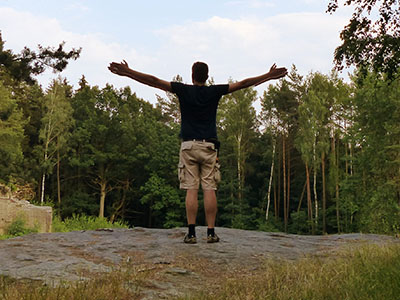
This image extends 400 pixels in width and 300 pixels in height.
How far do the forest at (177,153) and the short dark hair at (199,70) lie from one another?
2781 centimetres

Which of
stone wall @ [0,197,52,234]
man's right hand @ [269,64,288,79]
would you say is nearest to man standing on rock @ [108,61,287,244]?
man's right hand @ [269,64,288,79]

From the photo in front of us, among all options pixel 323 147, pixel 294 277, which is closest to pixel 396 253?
pixel 294 277

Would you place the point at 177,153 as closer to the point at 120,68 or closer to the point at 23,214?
the point at 23,214

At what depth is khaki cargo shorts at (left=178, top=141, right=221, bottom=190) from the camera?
18.0 ft

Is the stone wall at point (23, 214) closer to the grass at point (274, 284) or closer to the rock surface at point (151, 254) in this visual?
the rock surface at point (151, 254)

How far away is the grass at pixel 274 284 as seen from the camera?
3.38m

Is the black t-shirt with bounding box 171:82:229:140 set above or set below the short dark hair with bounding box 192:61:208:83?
below

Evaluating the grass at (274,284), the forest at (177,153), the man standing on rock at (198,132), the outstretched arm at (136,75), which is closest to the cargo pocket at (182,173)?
the man standing on rock at (198,132)

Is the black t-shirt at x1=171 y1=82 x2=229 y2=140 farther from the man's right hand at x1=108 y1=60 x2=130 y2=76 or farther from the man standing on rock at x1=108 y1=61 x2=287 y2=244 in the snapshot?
the man's right hand at x1=108 y1=60 x2=130 y2=76

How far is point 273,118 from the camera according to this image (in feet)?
138

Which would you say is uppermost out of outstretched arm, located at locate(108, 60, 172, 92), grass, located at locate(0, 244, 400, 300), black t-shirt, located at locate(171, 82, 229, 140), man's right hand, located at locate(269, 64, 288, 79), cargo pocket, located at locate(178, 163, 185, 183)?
man's right hand, located at locate(269, 64, 288, 79)

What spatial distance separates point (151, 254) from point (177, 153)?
35.0m

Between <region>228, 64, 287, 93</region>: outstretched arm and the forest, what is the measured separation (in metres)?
27.9

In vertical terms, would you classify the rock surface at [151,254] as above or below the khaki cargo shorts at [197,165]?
below
